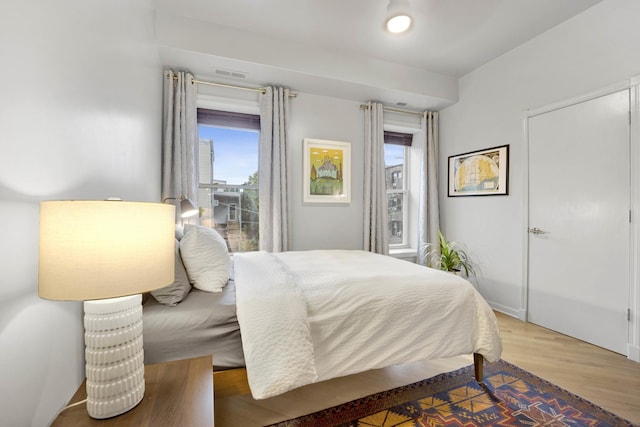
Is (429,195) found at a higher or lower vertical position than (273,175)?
lower

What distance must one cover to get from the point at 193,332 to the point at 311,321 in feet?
1.96

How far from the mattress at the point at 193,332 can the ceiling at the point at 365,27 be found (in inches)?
92.2

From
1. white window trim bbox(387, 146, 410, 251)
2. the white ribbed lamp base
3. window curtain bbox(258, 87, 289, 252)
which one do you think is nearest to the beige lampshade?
the white ribbed lamp base

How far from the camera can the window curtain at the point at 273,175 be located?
3.16m

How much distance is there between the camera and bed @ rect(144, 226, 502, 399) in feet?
4.34

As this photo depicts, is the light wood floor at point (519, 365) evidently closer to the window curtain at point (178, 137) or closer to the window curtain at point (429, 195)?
the window curtain at point (429, 195)

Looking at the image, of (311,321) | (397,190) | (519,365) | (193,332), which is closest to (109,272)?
(193,332)

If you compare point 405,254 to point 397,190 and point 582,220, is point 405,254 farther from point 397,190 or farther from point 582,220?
point 582,220

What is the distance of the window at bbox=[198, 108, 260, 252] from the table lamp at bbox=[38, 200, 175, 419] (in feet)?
8.00

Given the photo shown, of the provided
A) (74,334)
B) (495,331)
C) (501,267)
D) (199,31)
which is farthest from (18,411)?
(501,267)

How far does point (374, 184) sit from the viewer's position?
361 centimetres

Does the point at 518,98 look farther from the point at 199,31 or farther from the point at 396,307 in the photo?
the point at 199,31

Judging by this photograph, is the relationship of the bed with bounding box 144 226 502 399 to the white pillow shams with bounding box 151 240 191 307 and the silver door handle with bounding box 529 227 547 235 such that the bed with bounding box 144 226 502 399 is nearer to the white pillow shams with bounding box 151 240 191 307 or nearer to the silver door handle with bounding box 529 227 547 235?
the white pillow shams with bounding box 151 240 191 307

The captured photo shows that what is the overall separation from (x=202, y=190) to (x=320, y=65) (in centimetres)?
194
